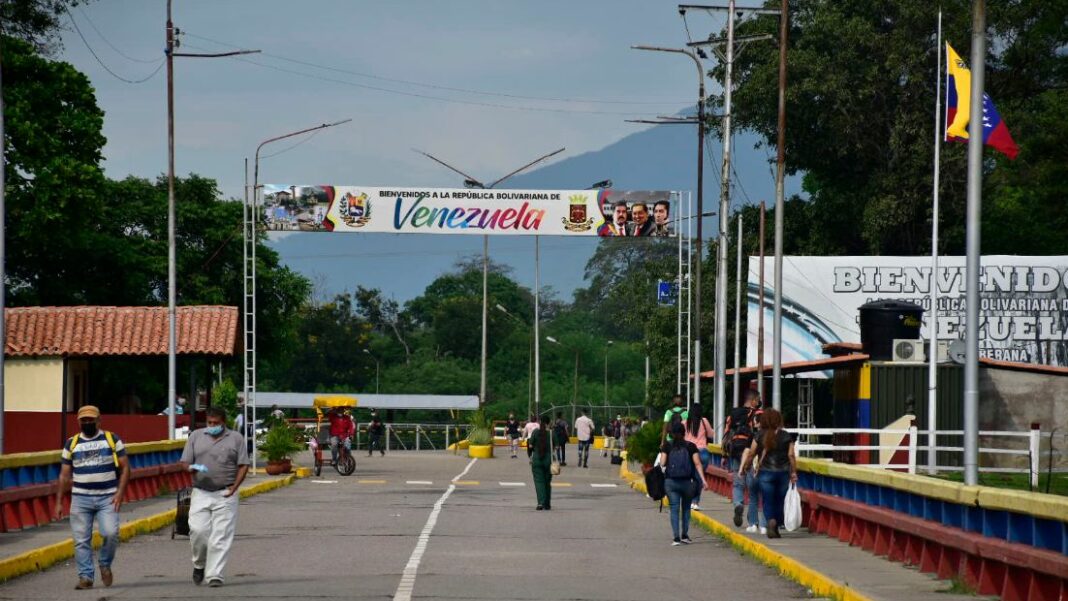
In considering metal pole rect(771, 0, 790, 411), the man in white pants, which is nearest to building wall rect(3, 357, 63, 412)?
metal pole rect(771, 0, 790, 411)

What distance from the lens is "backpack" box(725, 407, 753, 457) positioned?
2491 cm

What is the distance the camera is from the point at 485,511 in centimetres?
2884

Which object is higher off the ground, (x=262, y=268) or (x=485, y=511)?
(x=262, y=268)

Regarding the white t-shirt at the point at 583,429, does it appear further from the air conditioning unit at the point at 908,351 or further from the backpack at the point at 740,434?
the backpack at the point at 740,434

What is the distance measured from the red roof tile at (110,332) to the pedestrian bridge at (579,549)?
10.7 metres

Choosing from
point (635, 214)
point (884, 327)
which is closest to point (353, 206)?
point (635, 214)

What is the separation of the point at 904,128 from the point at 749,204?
1069 centimetres

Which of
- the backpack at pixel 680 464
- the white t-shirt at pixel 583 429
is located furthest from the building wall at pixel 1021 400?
the backpack at pixel 680 464

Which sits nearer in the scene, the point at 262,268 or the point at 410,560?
the point at 410,560

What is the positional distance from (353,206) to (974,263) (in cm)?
3131

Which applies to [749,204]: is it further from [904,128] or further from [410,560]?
[410,560]

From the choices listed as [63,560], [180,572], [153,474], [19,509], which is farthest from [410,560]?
[153,474]

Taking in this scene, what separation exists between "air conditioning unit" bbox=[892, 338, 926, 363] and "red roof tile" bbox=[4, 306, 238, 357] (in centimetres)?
1727

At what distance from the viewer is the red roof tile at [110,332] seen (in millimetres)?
40344
